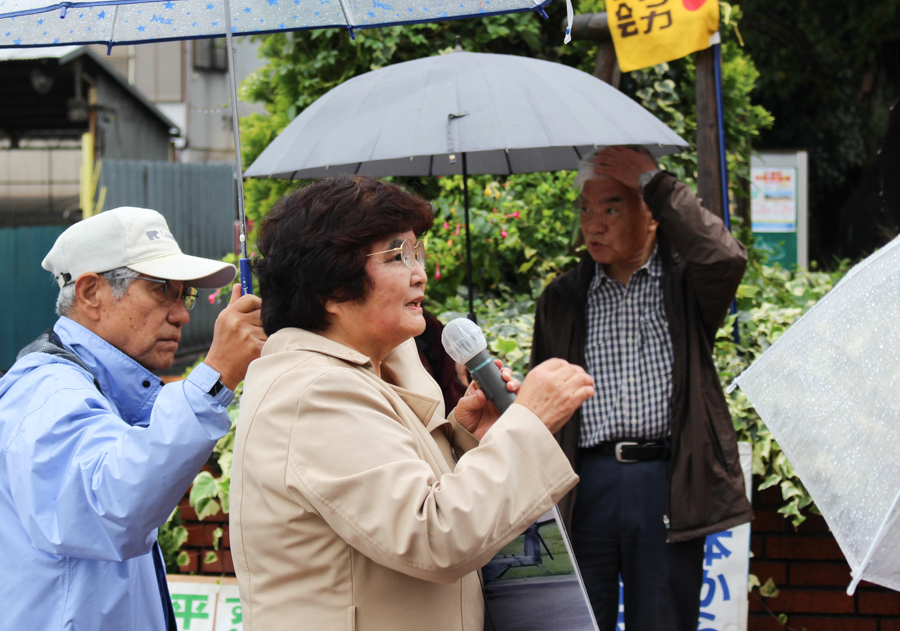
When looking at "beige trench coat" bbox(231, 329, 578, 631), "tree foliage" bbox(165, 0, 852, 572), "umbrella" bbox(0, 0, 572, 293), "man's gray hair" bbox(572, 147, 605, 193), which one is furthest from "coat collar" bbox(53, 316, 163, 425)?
"tree foliage" bbox(165, 0, 852, 572)

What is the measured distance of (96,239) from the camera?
2.16 meters

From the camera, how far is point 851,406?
164 centimetres

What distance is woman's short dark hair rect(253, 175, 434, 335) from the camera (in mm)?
1683

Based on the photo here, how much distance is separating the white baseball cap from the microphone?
0.76 m

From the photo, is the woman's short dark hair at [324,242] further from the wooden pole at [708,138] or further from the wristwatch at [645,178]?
the wooden pole at [708,138]

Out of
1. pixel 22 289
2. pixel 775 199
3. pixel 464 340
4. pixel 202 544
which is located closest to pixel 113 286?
pixel 464 340

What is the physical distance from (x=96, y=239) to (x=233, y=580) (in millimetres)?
1965

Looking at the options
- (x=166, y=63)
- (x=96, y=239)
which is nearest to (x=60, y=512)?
(x=96, y=239)

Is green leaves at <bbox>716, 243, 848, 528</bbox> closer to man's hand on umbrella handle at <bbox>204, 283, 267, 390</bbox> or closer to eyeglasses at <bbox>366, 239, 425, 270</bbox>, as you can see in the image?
eyeglasses at <bbox>366, 239, 425, 270</bbox>

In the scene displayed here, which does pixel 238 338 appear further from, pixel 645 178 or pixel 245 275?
pixel 645 178

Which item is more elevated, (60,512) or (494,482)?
(494,482)

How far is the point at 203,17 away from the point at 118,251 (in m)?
0.69

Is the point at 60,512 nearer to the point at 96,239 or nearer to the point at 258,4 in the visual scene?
Result: the point at 96,239

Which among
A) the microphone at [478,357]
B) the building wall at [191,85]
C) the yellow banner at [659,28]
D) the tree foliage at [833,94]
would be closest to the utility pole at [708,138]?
the yellow banner at [659,28]
